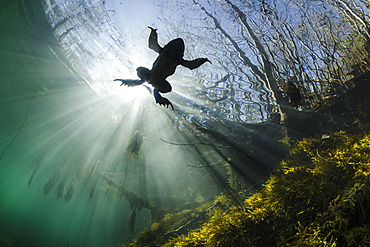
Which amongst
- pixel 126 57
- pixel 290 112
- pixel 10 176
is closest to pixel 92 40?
pixel 126 57

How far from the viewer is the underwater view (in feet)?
5.94

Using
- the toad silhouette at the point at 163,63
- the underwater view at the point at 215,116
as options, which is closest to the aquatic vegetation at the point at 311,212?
the underwater view at the point at 215,116

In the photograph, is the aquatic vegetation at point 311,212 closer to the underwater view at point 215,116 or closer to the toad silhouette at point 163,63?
the underwater view at point 215,116

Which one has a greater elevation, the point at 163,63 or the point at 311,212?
the point at 163,63

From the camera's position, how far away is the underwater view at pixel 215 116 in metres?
1.81

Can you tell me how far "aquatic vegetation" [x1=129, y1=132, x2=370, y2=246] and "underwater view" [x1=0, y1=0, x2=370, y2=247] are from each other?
12 mm

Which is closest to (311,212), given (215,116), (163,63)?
(163,63)

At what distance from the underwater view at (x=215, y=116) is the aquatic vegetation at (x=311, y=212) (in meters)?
0.01

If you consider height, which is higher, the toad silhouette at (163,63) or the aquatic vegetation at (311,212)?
the toad silhouette at (163,63)

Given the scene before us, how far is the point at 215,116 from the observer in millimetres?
9273

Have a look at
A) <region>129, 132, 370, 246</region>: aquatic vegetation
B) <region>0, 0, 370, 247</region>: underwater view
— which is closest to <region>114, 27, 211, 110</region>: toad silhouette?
<region>0, 0, 370, 247</region>: underwater view

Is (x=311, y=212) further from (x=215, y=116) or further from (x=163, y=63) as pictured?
(x=215, y=116)

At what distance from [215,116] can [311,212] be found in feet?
25.4

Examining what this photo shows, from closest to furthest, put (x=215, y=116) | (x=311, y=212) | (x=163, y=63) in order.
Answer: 1. (x=163, y=63)
2. (x=311, y=212)
3. (x=215, y=116)
